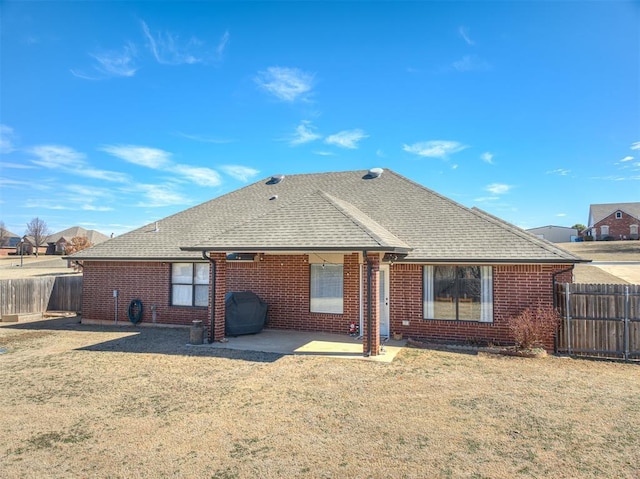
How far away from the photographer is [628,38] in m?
11.2

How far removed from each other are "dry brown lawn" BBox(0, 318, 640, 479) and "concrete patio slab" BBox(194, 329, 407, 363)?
1.60 ft

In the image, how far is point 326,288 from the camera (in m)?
12.7

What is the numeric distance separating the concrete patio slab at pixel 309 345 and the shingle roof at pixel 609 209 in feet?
217

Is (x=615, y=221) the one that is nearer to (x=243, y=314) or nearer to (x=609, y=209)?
(x=609, y=209)

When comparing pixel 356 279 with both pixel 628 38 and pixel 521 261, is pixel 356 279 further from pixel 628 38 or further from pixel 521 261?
pixel 628 38

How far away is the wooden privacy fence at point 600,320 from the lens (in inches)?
373

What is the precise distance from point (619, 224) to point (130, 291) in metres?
70.1

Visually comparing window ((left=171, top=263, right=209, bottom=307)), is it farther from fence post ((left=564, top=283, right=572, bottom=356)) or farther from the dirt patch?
the dirt patch

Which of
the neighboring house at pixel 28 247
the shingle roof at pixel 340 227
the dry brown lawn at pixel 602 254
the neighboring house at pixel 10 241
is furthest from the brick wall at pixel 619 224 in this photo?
the neighboring house at pixel 10 241

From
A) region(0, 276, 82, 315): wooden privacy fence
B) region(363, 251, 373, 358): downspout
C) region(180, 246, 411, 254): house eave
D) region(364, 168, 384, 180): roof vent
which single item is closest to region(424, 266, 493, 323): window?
region(180, 246, 411, 254): house eave

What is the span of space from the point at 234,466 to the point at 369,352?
562 centimetres

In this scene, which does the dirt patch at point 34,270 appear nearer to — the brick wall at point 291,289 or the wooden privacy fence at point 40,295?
the wooden privacy fence at point 40,295

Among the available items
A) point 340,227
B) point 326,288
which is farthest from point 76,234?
point 340,227

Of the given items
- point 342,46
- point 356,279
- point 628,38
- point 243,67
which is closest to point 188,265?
point 356,279
